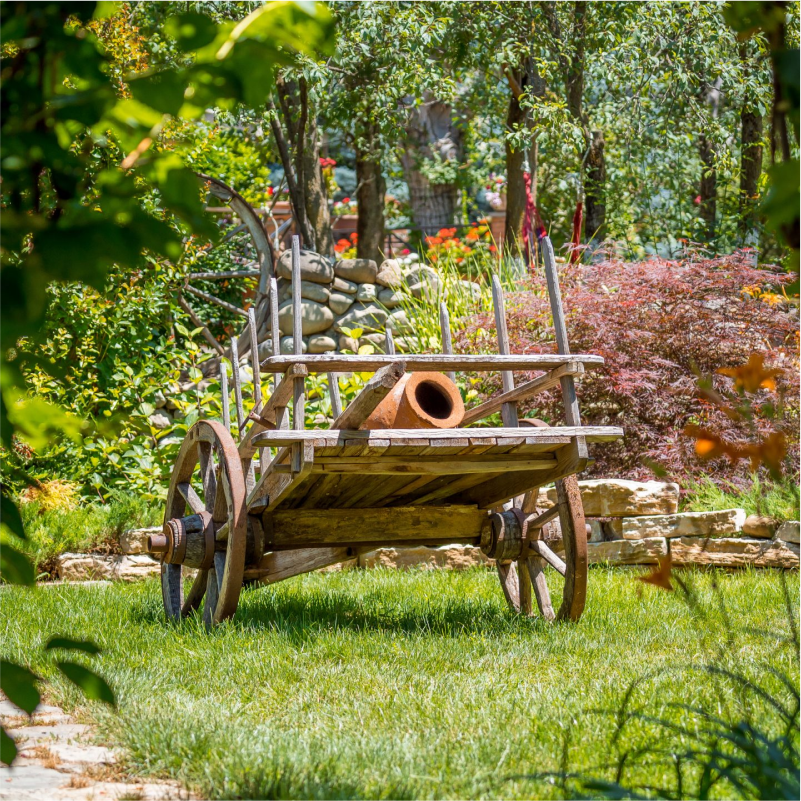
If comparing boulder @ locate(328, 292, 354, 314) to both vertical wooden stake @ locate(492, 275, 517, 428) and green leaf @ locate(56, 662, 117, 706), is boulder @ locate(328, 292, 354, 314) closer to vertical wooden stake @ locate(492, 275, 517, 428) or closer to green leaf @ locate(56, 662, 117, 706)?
vertical wooden stake @ locate(492, 275, 517, 428)

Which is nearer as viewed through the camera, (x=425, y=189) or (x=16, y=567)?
(x=16, y=567)

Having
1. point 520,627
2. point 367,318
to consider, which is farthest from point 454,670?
point 367,318

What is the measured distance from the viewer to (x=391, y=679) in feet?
9.95

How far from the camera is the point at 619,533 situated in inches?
233

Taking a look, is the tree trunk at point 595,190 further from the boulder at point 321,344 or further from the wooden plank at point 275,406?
the wooden plank at point 275,406

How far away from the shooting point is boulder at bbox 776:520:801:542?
18.1 ft

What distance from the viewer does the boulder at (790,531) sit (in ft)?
18.1

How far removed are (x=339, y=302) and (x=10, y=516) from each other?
25.6 feet

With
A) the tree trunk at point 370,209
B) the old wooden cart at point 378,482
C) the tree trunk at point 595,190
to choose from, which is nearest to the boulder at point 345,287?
the tree trunk at point 370,209

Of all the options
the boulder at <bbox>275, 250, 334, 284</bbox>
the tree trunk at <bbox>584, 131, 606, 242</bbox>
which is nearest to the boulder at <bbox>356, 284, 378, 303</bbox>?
the boulder at <bbox>275, 250, 334, 284</bbox>

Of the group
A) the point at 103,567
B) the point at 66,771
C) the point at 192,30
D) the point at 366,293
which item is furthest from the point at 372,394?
the point at 366,293

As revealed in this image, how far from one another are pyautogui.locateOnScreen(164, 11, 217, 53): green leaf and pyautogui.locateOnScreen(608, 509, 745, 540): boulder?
17.4 feet

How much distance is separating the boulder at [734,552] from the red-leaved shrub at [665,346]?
536 millimetres

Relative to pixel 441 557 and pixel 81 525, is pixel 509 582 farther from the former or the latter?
pixel 81 525
